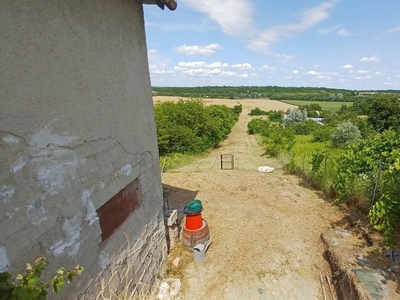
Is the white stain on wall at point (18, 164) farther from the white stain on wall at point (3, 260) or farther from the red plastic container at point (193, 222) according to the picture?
the red plastic container at point (193, 222)

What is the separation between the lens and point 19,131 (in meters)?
1.85

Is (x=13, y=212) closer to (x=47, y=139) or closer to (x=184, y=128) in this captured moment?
(x=47, y=139)

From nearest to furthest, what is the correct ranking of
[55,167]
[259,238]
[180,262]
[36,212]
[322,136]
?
[36,212] → [55,167] → [180,262] → [259,238] → [322,136]

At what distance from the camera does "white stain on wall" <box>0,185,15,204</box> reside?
1753 millimetres

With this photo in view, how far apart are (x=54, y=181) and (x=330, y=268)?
5406mm

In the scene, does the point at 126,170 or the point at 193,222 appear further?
the point at 193,222

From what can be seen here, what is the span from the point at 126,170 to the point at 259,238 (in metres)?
4.18

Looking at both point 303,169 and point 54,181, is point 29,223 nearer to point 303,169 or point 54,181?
point 54,181

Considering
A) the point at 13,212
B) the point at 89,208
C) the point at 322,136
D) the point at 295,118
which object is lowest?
the point at 322,136

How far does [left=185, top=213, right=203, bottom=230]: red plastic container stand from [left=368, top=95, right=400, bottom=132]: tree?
36467mm

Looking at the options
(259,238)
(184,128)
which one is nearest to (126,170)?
(259,238)

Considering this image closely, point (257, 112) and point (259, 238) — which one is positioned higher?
point (259, 238)

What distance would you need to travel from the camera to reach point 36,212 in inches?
80.6

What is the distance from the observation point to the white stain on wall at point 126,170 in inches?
132
